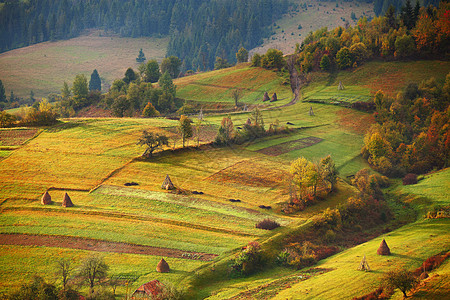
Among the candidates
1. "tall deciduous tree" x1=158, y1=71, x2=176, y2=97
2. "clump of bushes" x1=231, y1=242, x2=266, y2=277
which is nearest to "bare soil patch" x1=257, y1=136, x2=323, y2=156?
"clump of bushes" x1=231, y1=242, x2=266, y2=277

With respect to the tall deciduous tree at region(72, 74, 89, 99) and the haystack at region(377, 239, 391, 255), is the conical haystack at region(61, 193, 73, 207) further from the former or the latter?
the tall deciduous tree at region(72, 74, 89, 99)

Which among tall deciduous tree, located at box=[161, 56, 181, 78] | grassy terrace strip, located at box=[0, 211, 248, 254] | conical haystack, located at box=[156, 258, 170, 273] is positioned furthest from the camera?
tall deciduous tree, located at box=[161, 56, 181, 78]

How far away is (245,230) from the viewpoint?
196ft

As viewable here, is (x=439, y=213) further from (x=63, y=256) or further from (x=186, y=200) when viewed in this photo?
(x=63, y=256)

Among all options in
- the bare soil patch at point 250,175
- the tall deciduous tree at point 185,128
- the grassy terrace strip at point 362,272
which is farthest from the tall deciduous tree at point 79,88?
the grassy terrace strip at point 362,272

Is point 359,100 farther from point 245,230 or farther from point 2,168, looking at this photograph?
point 2,168

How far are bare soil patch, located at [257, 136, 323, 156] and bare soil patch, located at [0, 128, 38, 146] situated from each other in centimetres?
5114

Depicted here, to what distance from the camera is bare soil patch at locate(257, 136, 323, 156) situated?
303 feet

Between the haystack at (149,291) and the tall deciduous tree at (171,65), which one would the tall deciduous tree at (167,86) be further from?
the haystack at (149,291)

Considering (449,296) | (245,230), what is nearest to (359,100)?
(245,230)

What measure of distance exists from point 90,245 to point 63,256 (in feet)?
12.1

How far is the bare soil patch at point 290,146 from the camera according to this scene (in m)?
92.4

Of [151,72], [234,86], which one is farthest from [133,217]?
[151,72]

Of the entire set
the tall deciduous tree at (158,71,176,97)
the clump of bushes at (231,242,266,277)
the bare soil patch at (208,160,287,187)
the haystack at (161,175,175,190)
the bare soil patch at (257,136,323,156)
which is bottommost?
the clump of bushes at (231,242,266,277)
